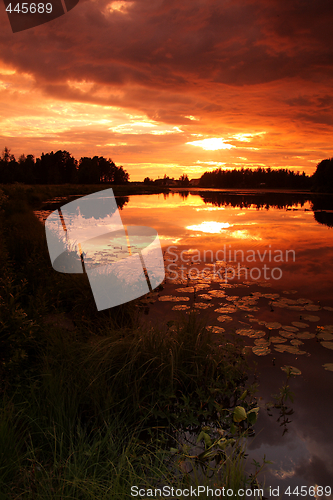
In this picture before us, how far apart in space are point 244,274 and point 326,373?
4431mm

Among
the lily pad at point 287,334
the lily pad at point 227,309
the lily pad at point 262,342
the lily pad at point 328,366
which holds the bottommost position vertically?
the lily pad at point 328,366

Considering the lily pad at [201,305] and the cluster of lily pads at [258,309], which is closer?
the cluster of lily pads at [258,309]

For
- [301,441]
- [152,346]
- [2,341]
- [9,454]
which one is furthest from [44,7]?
[301,441]

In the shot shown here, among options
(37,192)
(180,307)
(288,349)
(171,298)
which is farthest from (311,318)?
(37,192)

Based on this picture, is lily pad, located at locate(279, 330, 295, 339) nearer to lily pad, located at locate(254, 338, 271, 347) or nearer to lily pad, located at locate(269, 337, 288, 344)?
lily pad, located at locate(269, 337, 288, 344)

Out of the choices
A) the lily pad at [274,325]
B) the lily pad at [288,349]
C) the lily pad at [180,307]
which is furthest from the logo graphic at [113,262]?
the lily pad at [288,349]

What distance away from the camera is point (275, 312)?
19.5 ft

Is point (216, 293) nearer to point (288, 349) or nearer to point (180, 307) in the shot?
point (180, 307)

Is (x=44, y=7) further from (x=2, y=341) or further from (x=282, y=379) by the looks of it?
(x=282, y=379)

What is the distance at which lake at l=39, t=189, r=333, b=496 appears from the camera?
303cm

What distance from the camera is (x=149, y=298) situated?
673 centimetres

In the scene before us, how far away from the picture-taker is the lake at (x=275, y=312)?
3.03m

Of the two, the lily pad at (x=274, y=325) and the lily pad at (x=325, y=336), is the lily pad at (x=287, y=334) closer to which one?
the lily pad at (x=274, y=325)

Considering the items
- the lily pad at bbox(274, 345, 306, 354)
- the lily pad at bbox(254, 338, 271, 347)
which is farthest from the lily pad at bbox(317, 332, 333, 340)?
the lily pad at bbox(254, 338, 271, 347)
